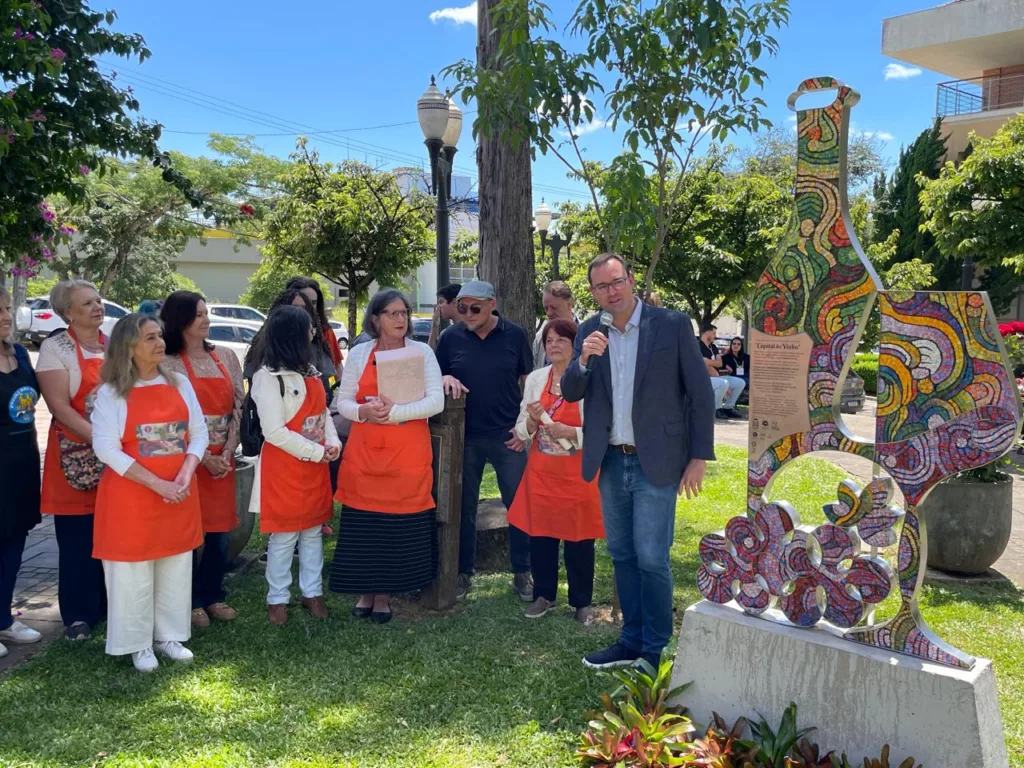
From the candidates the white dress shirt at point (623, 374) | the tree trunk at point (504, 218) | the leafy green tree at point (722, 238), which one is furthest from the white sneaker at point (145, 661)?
Answer: the leafy green tree at point (722, 238)

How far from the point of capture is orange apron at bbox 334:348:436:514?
435 cm

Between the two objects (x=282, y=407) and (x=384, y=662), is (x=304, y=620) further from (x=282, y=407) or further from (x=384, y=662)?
(x=282, y=407)

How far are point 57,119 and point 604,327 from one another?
4.47m

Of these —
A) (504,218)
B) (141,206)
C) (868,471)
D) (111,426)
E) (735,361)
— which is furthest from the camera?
(141,206)

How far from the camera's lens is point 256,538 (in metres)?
6.33

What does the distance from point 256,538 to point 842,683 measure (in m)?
4.67

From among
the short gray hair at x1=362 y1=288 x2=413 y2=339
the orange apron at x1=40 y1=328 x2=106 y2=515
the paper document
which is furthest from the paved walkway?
the orange apron at x1=40 y1=328 x2=106 y2=515

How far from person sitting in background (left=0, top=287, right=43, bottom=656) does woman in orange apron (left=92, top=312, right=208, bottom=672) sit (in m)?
0.49

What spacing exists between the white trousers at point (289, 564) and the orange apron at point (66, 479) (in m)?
0.95

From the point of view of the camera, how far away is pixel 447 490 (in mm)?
4621

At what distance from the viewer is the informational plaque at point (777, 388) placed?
3180 millimetres

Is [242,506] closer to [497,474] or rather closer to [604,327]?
[497,474]

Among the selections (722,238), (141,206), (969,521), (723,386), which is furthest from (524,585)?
(141,206)

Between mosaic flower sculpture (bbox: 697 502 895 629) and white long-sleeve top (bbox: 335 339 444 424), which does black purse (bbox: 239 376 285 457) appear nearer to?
white long-sleeve top (bbox: 335 339 444 424)
